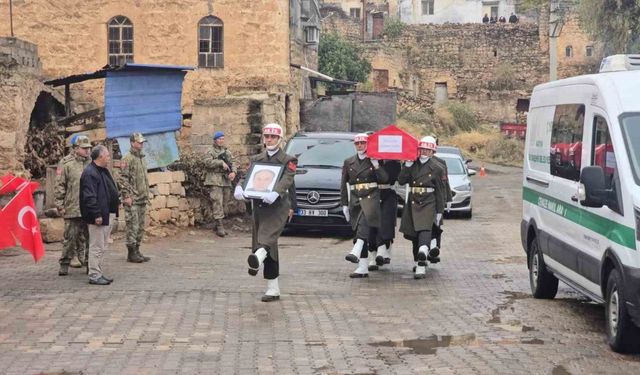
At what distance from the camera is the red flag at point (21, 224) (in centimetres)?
1188

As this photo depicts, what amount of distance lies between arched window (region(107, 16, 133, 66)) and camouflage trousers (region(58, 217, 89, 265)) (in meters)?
15.9

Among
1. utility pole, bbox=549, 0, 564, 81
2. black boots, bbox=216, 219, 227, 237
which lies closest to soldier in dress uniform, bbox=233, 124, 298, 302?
black boots, bbox=216, 219, 227, 237

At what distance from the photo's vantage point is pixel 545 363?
7.93 meters

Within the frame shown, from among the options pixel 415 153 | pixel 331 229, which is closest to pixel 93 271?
pixel 415 153

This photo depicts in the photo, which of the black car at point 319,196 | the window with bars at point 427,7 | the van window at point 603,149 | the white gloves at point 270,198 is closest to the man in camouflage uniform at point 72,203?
the white gloves at point 270,198

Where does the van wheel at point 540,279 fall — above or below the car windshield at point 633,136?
below

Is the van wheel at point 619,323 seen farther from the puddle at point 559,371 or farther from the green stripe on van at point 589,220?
the puddle at point 559,371

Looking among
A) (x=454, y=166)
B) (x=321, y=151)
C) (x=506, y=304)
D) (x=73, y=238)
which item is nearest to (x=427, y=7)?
(x=454, y=166)

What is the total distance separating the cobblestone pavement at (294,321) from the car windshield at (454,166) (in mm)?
9305

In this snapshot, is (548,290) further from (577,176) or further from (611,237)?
(611,237)

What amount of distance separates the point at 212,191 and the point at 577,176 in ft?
31.2

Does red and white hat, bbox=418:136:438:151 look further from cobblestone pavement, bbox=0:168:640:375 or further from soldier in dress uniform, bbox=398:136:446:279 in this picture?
cobblestone pavement, bbox=0:168:640:375

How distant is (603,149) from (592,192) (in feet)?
2.46

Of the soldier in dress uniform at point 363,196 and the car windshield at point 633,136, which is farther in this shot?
the soldier in dress uniform at point 363,196
